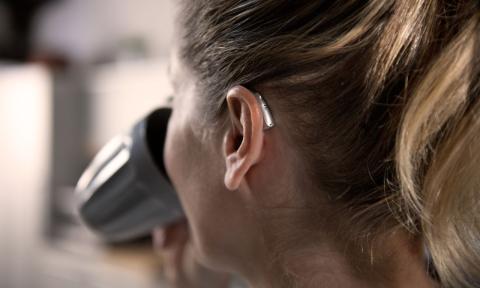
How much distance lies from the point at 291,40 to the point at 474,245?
9.2 inches

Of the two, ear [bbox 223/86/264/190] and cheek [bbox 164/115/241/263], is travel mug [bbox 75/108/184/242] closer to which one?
cheek [bbox 164/115/241/263]

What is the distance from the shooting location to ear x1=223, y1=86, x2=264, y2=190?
1.46 ft

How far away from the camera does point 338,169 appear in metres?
0.45

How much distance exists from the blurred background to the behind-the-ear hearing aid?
1.61 metres

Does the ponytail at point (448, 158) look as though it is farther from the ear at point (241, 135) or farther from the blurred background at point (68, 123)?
the blurred background at point (68, 123)

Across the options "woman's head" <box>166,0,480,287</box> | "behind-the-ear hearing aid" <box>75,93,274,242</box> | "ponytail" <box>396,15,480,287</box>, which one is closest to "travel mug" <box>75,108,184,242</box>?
"behind-the-ear hearing aid" <box>75,93,274,242</box>

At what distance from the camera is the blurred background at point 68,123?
250cm

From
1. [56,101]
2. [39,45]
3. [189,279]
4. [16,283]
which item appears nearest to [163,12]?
[56,101]

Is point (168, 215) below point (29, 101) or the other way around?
below

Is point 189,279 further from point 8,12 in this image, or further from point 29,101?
point 8,12

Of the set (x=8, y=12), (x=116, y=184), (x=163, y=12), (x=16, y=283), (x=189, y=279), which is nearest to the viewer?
(x=116, y=184)

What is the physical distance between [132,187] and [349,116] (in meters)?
0.32

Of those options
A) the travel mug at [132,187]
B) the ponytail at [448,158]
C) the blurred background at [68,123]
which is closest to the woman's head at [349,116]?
the ponytail at [448,158]

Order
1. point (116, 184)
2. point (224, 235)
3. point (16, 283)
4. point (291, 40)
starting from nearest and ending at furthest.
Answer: point (291, 40)
point (224, 235)
point (116, 184)
point (16, 283)
